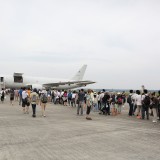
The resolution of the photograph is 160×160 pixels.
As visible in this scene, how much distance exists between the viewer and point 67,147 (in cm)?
816

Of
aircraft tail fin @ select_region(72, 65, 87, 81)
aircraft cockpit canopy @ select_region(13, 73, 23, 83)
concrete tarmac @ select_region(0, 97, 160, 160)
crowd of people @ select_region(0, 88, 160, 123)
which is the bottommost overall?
concrete tarmac @ select_region(0, 97, 160, 160)

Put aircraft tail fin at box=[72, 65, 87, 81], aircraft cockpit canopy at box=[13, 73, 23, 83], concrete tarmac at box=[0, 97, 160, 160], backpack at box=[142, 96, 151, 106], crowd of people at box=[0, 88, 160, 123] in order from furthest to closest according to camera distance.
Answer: aircraft tail fin at box=[72, 65, 87, 81], aircraft cockpit canopy at box=[13, 73, 23, 83], backpack at box=[142, 96, 151, 106], crowd of people at box=[0, 88, 160, 123], concrete tarmac at box=[0, 97, 160, 160]

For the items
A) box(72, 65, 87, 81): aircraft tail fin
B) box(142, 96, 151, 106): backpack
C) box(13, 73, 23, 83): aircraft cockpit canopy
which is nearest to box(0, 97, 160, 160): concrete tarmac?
box(142, 96, 151, 106): backpack

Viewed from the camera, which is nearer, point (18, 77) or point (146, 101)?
point (146, 101)

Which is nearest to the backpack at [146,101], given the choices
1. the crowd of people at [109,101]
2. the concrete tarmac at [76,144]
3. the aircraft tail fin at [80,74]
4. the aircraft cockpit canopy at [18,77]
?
the crowd of people at [109,101]

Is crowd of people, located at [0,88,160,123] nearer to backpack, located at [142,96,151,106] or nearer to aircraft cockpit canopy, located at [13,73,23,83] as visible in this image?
backpack, located at [142,96,151,106]

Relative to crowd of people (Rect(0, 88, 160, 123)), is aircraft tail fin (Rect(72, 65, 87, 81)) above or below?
above

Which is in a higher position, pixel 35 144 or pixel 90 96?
pixel 90 96

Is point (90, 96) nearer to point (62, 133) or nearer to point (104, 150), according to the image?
point (62, 133)

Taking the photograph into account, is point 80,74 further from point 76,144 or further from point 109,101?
point 76,144

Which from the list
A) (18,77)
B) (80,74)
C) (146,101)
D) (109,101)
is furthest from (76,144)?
(80,74)

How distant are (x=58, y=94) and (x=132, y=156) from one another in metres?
24.2

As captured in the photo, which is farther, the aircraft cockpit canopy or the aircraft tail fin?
the aircraft tail fin

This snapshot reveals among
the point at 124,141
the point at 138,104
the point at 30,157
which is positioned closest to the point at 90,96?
the point at 138,104
